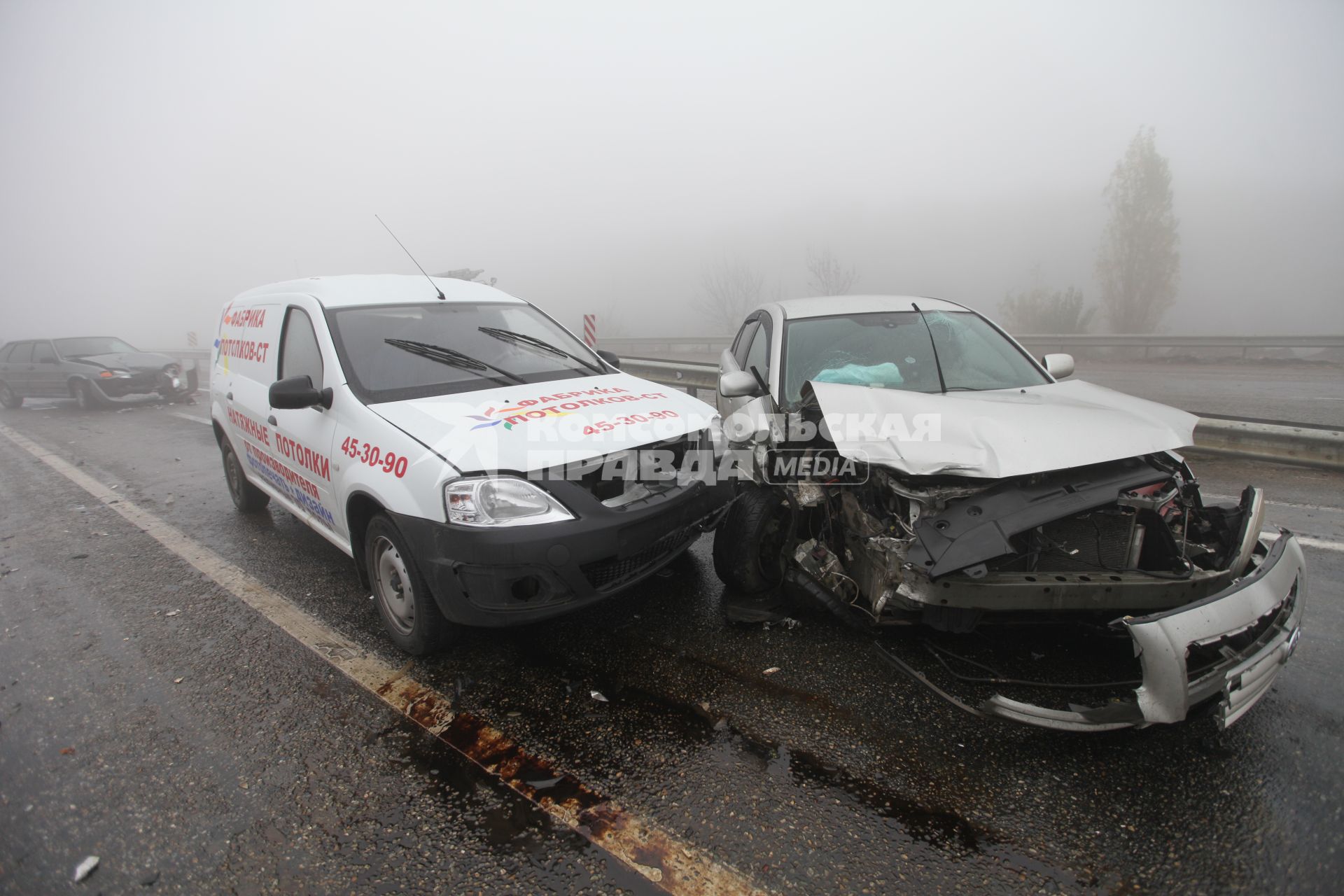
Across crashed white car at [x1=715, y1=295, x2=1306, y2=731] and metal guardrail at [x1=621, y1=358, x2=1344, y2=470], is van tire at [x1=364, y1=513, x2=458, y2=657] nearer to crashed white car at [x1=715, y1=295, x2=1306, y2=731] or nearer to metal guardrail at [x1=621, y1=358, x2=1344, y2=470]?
crashed white car at [x1=715, y1=295, x2=1306, y2=731]

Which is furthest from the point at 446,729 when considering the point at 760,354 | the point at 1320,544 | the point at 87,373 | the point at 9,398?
the point at 9,398

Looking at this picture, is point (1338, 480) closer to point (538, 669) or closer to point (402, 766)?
point (538, 669)

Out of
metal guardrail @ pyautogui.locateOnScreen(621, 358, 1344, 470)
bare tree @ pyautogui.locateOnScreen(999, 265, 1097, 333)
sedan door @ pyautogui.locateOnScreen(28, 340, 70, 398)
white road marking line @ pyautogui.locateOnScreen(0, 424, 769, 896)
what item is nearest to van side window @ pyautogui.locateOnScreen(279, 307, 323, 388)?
white road marking line @ pyautogui.locateOnScreen(0, 424, 769, 896)

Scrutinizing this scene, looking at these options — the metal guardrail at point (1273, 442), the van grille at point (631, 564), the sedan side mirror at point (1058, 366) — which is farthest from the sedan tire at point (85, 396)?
the sedan side mirror at point (1058, 366)

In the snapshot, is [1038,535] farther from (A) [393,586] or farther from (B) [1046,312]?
(B) [1046,312]

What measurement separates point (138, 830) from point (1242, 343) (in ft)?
A: 70.2

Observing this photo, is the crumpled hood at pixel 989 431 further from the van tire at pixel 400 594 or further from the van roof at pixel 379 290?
the van roof at pixel 379 290

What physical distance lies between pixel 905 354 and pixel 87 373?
577 inches

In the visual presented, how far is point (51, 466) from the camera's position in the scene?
7.34m

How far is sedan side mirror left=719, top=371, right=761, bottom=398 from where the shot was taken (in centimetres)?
391

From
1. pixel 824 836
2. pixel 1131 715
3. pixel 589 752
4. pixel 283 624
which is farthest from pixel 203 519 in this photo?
pixel 1131 715

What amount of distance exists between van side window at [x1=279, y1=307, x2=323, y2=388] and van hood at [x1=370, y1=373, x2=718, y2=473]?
→ 0.70 m

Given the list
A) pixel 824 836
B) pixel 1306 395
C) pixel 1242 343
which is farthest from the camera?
pixel 1242 343

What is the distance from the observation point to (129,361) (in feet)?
40.9
